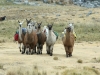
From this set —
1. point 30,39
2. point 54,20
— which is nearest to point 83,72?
point 30,39

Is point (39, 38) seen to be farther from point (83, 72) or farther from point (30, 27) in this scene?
point (83, 72)

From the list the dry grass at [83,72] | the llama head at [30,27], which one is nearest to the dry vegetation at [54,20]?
the llama head at [30,27]

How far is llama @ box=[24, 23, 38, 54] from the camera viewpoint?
23156 mm

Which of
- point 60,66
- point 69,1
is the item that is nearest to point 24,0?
point 69,1

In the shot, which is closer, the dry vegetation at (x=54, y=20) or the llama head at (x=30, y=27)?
the llama head at (x=30, y=27)

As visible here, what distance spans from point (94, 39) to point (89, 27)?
5.34 m

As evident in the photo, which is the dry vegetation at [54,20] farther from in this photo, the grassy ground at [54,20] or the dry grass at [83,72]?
the dry grass at [83,72]

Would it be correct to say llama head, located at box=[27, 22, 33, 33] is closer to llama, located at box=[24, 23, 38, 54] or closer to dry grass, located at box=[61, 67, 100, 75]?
Answer: llama, located at box=[24, 23, 38, 54]

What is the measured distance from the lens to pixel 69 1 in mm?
75938

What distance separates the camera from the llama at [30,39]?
2316cm

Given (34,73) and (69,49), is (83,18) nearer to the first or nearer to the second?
(69,49)

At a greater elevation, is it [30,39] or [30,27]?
[30,27]

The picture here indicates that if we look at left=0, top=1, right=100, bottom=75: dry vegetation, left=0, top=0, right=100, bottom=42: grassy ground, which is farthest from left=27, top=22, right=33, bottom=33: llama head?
left=0, top=0, right=100, bottom=42: grassy ground

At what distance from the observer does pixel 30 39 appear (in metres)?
23.2
